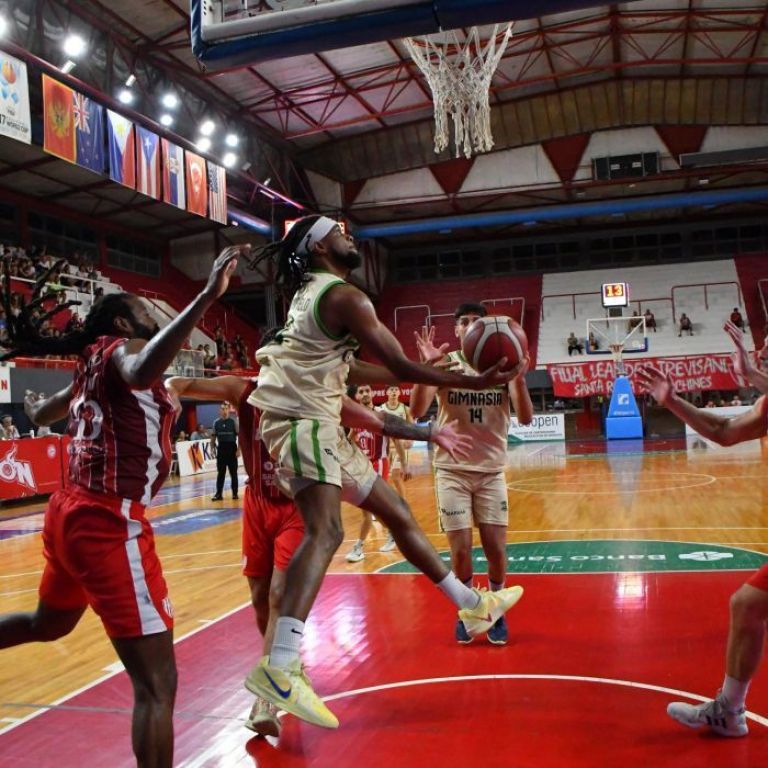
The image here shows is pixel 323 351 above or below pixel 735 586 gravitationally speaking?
above

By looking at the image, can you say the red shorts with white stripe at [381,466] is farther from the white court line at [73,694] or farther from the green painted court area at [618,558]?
the white court line at [73,694]

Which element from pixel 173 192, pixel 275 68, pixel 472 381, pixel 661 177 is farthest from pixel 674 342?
pixel 472 381

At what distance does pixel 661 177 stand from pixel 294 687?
1012 inches

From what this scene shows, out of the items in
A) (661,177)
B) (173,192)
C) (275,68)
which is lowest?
(173,192)

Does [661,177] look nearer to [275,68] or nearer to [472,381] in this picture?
[275,68]

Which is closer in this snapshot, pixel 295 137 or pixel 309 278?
pixel 309 278

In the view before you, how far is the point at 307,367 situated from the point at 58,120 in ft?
39.5

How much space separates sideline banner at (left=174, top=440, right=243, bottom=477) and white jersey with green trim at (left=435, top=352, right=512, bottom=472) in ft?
49.1

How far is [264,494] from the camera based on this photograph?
12.9 ft

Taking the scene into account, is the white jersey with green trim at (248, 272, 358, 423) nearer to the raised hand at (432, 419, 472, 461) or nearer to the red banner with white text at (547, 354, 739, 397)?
the raised hand at (432, 419, 472, 461)

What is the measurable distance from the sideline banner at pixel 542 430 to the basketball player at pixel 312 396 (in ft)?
68.5

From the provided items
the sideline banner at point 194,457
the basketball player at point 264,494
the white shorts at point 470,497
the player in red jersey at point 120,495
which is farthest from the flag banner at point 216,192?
the player in red jersey at point 120,495

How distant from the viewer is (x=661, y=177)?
83.6ft

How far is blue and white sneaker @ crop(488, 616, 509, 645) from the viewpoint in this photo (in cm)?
447
